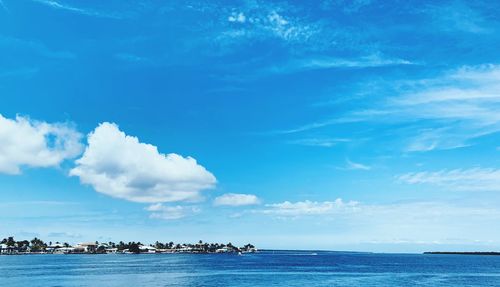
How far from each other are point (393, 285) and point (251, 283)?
28.9 metres

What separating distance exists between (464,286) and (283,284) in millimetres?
37560

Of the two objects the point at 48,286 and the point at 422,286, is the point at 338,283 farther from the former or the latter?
the point at 48,286

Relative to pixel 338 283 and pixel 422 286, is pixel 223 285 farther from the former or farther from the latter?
pixel 422 286

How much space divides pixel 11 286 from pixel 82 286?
516 inches

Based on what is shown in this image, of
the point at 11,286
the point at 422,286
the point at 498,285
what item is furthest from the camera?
the point at 498,285

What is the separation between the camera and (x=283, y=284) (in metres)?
97.1

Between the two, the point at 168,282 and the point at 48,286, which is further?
the point at 168,282

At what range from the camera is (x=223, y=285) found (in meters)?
93.1

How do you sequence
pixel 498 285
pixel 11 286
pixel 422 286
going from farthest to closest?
1. pixel 498 285
2. pixel 422 286
3. pixel 11 286

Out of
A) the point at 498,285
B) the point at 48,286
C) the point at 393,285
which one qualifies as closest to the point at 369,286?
the point at 393,285

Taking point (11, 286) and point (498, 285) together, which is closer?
point (11, 286)

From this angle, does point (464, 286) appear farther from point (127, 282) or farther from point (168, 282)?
point (127, 282)

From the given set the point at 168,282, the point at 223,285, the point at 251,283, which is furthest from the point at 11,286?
the point at 251,283

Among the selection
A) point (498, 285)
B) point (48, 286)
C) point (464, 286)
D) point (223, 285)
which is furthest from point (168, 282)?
point (498, 285)
